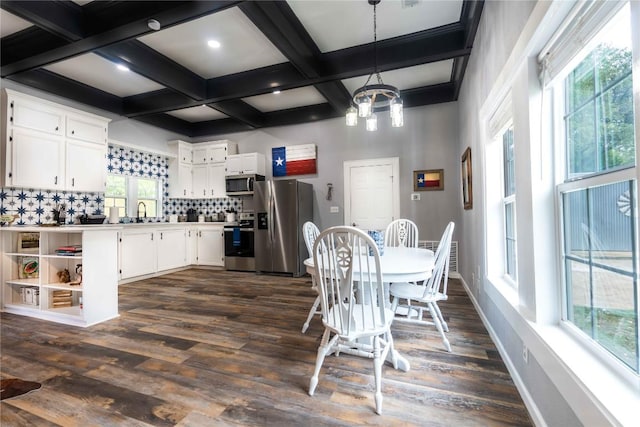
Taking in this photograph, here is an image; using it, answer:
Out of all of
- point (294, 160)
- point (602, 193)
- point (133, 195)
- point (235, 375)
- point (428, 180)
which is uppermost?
point (294, 160)

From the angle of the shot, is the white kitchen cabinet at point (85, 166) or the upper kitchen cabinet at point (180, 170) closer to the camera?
the white kitchen cabinet at point (85, 166)

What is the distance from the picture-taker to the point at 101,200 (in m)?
4.40

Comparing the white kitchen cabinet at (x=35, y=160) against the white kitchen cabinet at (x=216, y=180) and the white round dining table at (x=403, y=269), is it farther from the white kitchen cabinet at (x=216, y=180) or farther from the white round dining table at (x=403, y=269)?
the white round dining table at (x=403, y=269)

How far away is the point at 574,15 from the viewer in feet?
3.55

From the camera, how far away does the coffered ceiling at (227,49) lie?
8.01ft

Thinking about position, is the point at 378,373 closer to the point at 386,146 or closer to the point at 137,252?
the point at 386,146

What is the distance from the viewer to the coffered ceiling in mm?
2441

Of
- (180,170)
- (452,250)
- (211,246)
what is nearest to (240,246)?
(211,246)

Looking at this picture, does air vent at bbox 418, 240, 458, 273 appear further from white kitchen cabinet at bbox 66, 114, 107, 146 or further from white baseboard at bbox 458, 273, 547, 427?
white kitchen cabinet at bbox 66, 114, 107, 146

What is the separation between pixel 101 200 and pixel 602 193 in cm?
567

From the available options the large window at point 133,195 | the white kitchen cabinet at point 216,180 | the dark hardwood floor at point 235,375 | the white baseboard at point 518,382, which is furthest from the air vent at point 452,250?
the large window at point 133,195

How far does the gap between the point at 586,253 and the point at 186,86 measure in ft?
14.0

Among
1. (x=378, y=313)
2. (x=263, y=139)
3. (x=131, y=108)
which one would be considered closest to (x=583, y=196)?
(x=378, y=313)

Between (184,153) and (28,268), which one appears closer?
(28,268)
